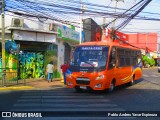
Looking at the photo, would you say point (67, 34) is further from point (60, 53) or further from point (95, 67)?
point (95, 67)

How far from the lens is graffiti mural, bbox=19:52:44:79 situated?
21.9m

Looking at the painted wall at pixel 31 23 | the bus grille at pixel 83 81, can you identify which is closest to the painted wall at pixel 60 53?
the painted wall at pixel 31 23

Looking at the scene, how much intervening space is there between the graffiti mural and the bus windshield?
7.62 metres

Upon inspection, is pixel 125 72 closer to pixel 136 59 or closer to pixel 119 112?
pixel 136 59

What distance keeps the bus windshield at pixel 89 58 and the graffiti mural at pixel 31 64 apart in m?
7.62

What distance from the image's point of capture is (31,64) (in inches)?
892

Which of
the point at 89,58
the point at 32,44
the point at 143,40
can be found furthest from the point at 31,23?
the point at 143,40

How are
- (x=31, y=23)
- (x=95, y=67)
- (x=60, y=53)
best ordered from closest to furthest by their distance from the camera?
1. (x=95, y=67)
2. (x=31, y=23)
3. (x=60, y=53)

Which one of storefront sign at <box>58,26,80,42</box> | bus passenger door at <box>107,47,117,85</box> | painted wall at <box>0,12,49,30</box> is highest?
painted wall at <box>0,12,49,30</box>

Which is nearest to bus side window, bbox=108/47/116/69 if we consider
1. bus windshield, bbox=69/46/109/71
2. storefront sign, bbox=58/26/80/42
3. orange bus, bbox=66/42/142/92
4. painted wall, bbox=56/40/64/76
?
orange bus, bbox=66/42/142/92

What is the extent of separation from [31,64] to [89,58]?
9284mm

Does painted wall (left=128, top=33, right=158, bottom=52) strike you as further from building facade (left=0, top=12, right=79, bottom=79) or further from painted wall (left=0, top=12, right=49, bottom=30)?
painted wall (left=0, top=12, right=49, bottom=30)

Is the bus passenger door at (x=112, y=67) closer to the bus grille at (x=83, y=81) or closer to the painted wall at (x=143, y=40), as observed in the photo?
the bus grille at (x=83, y=81)

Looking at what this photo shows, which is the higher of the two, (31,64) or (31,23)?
(31,23)
